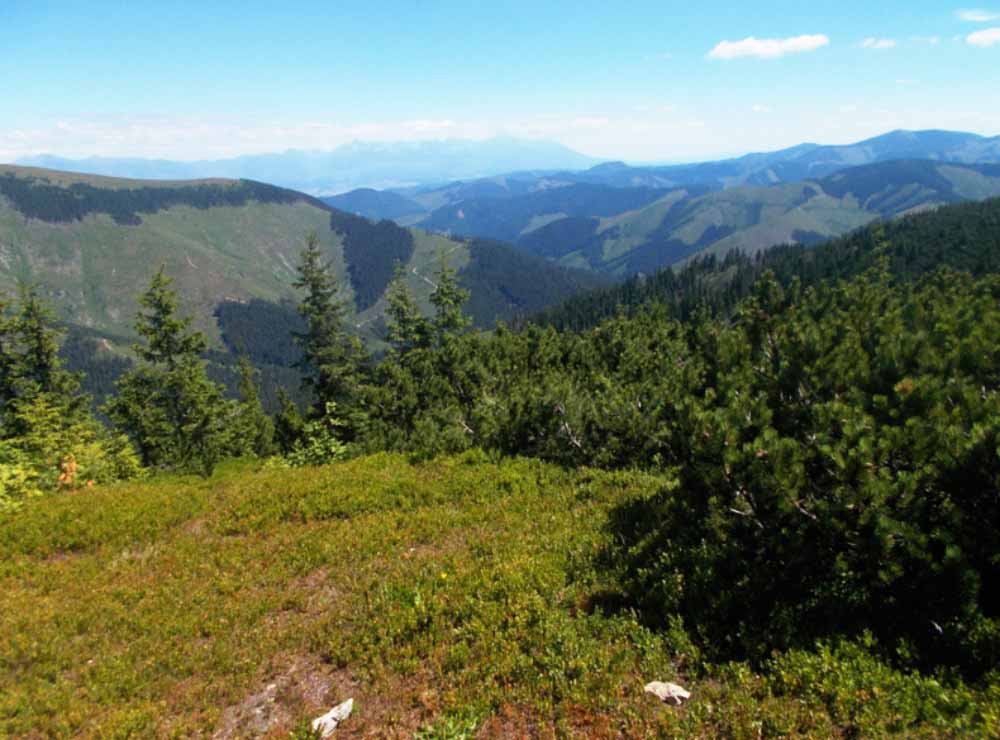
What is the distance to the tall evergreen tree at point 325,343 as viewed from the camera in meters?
41.7

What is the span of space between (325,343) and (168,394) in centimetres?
1140

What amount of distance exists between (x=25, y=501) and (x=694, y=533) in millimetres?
19755

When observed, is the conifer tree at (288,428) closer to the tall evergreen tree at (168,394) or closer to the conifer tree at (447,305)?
the tall evergreen tree at (168,394)

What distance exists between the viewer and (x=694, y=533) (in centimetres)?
1045

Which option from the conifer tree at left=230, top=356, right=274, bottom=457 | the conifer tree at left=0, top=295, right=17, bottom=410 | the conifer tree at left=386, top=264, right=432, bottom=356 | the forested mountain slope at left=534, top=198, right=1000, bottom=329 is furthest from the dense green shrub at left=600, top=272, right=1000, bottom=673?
the forested mountain slope at left=534, top=198, right=1000, bottom=329

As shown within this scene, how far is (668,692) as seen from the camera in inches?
275

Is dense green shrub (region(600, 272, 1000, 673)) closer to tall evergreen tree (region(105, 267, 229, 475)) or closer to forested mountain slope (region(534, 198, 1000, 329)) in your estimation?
tall evergreen tree (region(105, 267, 229, 475))

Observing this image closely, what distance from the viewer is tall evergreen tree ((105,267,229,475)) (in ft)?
118

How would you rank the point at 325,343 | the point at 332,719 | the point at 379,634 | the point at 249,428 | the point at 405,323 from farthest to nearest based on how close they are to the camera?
the point at 249,428, the point at 405,323, the point at 325,343, the point at 379,634, the point at 332,719

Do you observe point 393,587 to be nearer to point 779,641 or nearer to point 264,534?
point 264,534

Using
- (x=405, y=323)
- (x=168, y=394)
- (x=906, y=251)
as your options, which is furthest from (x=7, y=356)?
(x=906, y=251)

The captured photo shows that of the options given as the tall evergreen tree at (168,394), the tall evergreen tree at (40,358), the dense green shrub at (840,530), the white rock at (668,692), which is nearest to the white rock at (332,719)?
the white rock at (668,692)

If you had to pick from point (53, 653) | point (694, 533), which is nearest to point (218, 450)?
point (53, 653)

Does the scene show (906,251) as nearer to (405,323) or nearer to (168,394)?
(405,323)
